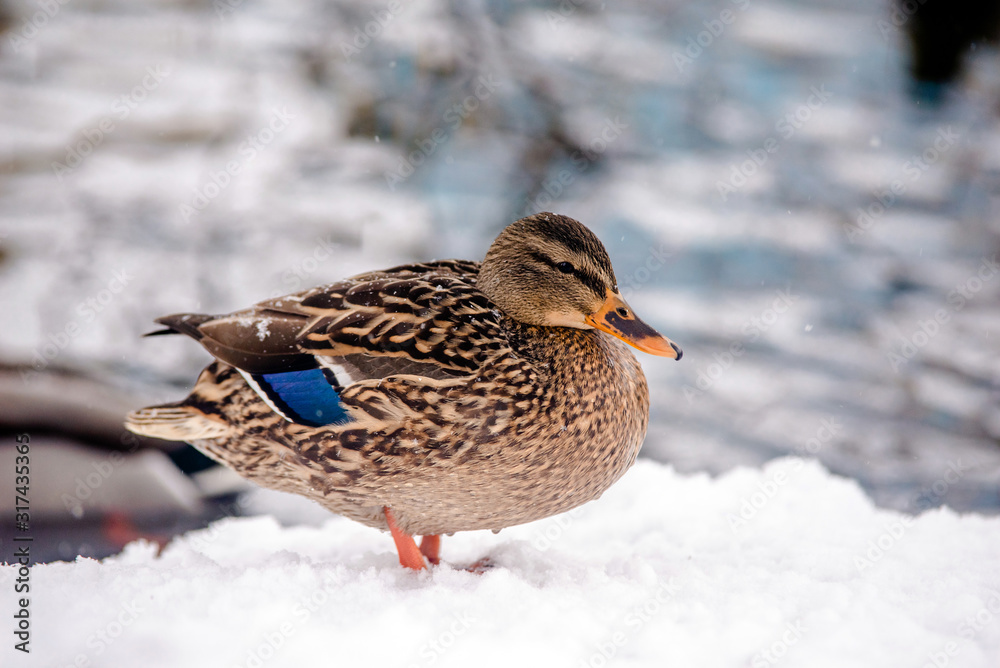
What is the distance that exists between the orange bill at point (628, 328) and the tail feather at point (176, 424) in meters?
1.00

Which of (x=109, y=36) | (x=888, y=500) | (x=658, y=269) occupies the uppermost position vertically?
(x=109, y=36)

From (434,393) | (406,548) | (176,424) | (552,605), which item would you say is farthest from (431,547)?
(176,424)

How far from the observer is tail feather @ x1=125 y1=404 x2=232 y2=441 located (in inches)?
72.0

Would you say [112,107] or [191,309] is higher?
[112,107]

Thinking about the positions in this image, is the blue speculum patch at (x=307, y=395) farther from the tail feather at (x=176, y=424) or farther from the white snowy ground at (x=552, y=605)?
the white snowy ground at (x=552, y=605)

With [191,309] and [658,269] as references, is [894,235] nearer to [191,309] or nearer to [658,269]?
[658,269]

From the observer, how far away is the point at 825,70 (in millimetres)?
3846

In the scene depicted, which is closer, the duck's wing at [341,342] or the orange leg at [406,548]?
the duck's wing at [341,342]

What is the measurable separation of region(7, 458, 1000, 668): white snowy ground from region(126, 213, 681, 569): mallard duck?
0.72 ft

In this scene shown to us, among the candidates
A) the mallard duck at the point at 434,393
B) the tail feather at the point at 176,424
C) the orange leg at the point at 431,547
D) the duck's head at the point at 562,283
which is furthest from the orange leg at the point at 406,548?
the duck's head at the point at 562,283

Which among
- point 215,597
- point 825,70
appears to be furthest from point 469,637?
point 825,70

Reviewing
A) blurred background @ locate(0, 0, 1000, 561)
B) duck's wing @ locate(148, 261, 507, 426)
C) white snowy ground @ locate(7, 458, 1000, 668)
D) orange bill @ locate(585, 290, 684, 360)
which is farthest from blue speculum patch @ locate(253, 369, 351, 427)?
blurred background @ locate(0, 0, 1000, 561)

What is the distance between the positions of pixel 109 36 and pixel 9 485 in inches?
83.4

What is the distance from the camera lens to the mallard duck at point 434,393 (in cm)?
168
